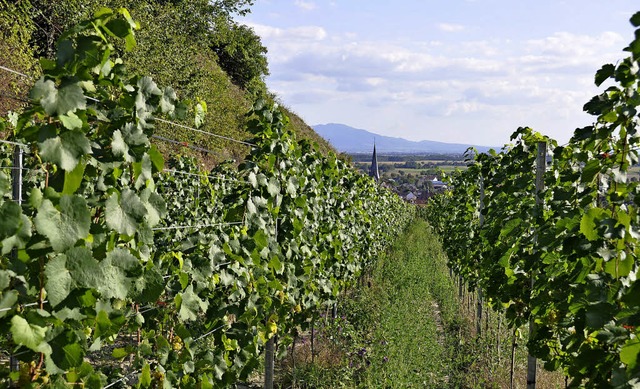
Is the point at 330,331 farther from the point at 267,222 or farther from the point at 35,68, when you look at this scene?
the point at 35,68

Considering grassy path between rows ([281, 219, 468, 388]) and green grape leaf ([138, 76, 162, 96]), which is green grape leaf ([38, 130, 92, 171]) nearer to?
green grape leaf ([138, 76, 162, 96])

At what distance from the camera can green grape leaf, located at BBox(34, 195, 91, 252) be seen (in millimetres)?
1536

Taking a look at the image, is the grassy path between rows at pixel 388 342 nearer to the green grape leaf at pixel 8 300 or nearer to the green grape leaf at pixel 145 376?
the green grape leaf at pixel 145 376

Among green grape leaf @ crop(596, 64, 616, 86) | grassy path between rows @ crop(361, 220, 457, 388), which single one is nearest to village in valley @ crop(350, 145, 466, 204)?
grassy path between rows @ crop(361, 220, 457, 388)

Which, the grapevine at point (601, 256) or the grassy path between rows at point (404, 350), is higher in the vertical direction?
the grapevine at point (601, 256)

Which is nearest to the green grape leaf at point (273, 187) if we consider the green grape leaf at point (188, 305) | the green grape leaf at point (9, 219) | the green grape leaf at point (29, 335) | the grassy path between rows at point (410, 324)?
the green grape leaf at point (188, 305)

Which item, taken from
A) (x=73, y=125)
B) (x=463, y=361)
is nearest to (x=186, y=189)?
(x=463, y=361)

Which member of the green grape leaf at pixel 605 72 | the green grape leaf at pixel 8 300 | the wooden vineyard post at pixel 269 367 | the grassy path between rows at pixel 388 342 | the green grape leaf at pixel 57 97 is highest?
the green grape leaf at pixel 605 72

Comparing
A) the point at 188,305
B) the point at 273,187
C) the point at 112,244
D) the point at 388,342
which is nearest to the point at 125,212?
the point at 112,244

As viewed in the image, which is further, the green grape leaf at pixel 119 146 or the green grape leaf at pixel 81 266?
the green grape leaf at pixel 119 146

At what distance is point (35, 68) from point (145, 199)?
480 inches

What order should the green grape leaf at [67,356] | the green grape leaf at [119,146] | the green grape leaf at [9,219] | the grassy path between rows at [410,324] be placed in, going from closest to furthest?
the green grape leaf at [9,219] < the green grape leaf at [67,356] < the green grape leaf at [119,146] < the grassy path between rows at [410,324]

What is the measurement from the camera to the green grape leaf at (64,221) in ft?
5.04

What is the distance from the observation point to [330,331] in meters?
6.96
